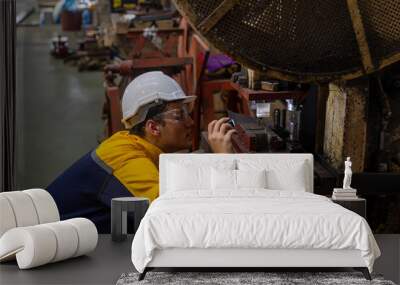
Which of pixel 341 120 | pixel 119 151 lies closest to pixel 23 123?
pixel 119 151

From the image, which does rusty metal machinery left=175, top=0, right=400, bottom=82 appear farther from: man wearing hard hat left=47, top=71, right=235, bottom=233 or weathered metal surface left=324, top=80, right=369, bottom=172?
man wearing hard hat left=47, top=71, right=235, bottom=233

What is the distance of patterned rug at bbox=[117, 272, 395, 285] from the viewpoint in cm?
415

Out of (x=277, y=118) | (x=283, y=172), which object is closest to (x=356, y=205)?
(x=283, y=172)

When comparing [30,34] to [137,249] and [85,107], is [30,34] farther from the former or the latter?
[137,249]

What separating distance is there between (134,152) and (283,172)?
104cm

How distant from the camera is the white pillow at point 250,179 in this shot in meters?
4.81

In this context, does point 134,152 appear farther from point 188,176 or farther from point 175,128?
point 188,176

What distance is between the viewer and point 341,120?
16.5ft

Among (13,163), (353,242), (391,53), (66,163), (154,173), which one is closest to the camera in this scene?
Answer: (353,242)

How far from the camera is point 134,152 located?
5.45m

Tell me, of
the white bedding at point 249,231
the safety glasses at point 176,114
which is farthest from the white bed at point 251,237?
the safety glasses at point 176,114

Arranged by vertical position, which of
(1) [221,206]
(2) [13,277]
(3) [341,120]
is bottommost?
(2) [13,277]

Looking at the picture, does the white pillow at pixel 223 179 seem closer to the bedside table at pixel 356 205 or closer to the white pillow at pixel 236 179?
the white pillow at pixel 236 179

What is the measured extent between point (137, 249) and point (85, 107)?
2.12 m
